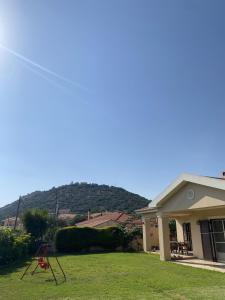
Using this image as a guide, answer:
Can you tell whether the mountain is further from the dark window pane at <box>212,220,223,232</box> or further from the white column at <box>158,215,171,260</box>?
the dark window pane at <box>212,220,223,232</box>

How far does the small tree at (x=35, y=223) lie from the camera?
32.8 m

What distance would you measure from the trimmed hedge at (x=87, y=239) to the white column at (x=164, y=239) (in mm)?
9046

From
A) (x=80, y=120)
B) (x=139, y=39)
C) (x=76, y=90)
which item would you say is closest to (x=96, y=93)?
(x=76, y=90)

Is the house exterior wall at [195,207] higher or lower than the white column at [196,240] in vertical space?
higher

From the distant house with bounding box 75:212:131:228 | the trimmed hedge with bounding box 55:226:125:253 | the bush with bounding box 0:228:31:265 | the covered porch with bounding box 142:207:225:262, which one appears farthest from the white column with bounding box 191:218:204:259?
the bush with bounding box 0:228:31:265

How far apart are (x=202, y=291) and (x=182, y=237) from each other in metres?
15.7

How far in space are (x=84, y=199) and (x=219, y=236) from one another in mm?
75403

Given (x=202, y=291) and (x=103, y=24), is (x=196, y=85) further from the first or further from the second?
(x=202, y=291)

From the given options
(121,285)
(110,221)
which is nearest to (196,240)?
(121,285)

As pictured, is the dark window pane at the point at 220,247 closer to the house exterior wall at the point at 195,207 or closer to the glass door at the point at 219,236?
the glass door at the point at 219,236

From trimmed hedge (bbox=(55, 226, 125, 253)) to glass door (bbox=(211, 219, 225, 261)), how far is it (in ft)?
37.0

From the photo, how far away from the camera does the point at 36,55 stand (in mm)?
13609

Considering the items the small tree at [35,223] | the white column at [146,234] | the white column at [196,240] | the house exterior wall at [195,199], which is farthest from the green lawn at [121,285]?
the small tree at [35,223]

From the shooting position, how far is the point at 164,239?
19.6 metres
